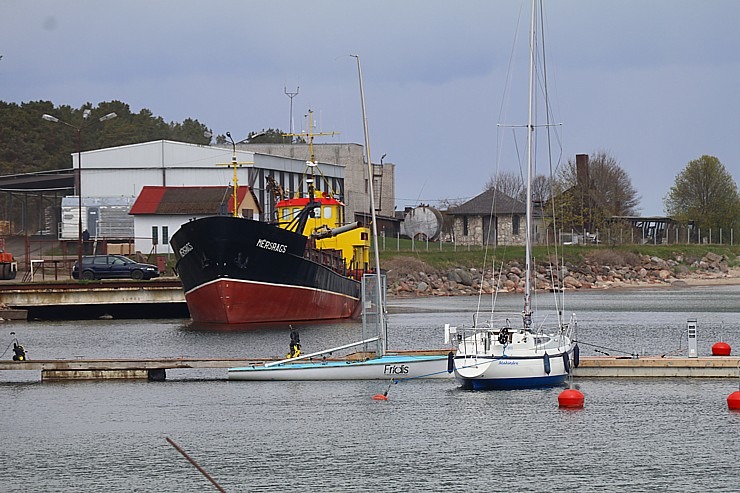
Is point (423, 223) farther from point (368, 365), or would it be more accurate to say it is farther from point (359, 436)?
point (359, 436)

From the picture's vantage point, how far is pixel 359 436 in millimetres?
27750

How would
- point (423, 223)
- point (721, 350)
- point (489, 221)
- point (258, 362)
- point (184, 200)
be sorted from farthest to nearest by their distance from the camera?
point (423, 223), point (489, 221), point (184, 200), point (721, 350), point (258, 362)

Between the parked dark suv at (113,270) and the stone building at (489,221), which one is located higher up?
the stone building at (489,221)

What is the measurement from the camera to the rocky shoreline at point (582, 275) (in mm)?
98500

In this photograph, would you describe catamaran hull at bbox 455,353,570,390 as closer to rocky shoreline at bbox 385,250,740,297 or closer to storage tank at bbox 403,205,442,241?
rocky shoreline at bbox 385,250,740,297

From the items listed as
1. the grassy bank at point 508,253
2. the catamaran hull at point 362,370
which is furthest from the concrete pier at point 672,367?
the grassy bank at point 508,253

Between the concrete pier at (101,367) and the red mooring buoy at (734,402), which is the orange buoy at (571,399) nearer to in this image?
the red mooring buoy at (734,402)

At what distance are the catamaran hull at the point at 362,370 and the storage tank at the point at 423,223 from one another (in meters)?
90.3

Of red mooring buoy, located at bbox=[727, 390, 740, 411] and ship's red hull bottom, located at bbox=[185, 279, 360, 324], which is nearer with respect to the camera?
red mooring buoy, located at bbox=[727, 390, 740, 411]

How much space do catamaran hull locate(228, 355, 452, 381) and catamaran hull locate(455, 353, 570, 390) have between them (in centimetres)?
148

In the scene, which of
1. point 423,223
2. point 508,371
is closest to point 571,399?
point 508,371

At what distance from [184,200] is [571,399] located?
61.5 meters

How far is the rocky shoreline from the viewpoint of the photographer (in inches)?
3878

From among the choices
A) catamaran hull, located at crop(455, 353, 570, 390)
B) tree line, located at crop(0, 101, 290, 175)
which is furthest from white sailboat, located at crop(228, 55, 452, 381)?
tree line, located at crop(0, 101, 290, 175)
